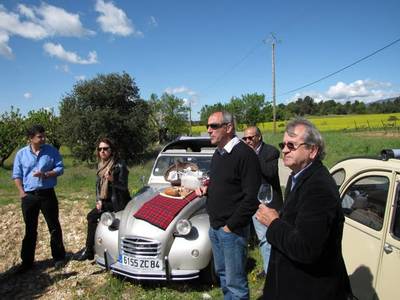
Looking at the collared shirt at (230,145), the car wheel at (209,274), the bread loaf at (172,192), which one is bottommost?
the car wheel at (209,274)

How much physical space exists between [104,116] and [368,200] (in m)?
28.7

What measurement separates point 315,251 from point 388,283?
1283mm

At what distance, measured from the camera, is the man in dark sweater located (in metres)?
3.15

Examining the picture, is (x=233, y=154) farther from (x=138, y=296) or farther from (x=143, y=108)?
(x=143, y=108)

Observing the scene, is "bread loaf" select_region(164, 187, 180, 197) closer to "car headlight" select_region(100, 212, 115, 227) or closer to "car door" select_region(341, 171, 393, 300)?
"car headlight" select_region(100, 212, 115, 227)

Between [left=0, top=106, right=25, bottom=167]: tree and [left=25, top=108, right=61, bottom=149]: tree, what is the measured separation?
4.71 meters

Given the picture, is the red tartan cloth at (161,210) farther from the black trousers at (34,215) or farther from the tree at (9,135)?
the tree at (9,135)

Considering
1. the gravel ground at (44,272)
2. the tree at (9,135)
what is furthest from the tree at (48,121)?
the gravel ground at (44,272)

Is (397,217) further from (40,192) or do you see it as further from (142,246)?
(40,192)

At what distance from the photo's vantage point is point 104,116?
30.5 metres

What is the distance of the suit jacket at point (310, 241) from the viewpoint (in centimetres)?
194

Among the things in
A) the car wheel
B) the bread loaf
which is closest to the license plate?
the car wheel

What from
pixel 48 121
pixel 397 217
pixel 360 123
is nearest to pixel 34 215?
pixel 397 217

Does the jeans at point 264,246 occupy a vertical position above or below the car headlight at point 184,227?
below
